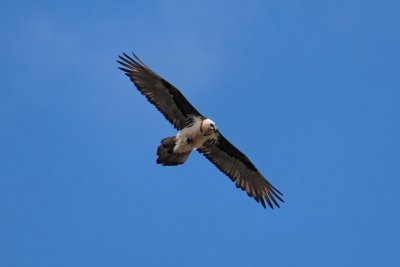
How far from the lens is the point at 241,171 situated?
86.2 feet

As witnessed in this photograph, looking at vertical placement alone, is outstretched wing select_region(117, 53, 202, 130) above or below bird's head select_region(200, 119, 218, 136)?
above

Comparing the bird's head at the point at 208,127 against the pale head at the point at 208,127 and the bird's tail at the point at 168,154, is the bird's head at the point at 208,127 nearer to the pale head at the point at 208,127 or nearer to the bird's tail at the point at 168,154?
the pale head at the point at 208,127

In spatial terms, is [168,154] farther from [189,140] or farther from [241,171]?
[241,171]

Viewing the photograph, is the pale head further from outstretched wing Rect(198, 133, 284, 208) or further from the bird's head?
outstretched wing Rect(198, 133, 284, 208)

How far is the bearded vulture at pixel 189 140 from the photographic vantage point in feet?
80.9

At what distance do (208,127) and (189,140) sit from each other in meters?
0.60

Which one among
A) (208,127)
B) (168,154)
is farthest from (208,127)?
(168,154)

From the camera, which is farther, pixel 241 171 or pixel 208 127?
pixel 241 171

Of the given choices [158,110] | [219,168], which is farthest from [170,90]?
[219,168]

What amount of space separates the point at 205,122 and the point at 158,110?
4.36 ft

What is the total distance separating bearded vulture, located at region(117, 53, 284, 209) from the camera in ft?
80.9

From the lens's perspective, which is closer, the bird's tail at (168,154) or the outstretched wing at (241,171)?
the bird's tail at (168,154)

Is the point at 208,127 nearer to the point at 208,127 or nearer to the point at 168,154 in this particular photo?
the point at 208,127

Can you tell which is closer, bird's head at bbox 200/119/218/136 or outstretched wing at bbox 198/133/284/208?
bird's head at bbox 200/119/218/136
